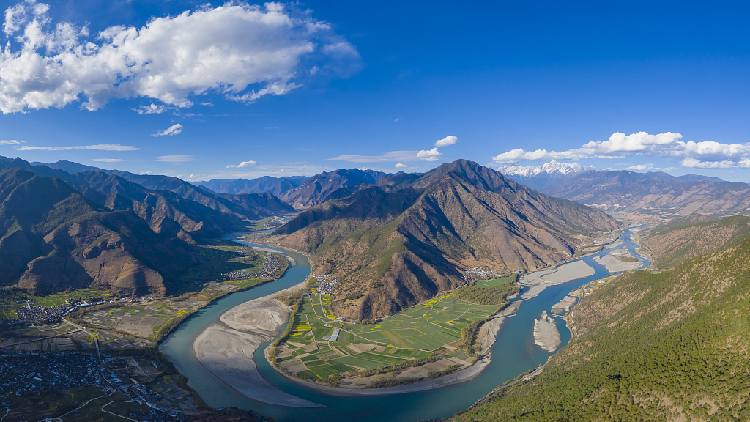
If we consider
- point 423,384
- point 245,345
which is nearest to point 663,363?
point 423,384

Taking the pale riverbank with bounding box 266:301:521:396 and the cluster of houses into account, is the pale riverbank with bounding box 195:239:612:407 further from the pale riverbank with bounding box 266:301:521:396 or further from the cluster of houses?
the cluster of houses

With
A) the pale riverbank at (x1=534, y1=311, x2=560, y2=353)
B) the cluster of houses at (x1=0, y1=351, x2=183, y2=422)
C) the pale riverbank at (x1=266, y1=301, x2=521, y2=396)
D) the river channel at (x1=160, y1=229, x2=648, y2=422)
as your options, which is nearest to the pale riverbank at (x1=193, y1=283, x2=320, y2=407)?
the river channel at (x1=160, y1=229, x2=648, y2=422)

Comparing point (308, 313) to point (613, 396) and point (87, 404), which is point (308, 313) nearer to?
point (87, 404)

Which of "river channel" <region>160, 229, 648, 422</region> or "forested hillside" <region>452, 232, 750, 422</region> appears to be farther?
"river channel" <region>160, 229, 648, 422</region>

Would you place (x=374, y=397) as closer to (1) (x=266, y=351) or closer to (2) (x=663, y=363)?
(1) (x=266, y=351)

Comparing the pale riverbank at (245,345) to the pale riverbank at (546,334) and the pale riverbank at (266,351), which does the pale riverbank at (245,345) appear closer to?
the pale riverbank at (266,351)

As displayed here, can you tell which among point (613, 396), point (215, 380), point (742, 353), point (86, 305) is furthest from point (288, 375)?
point (86, 305)
